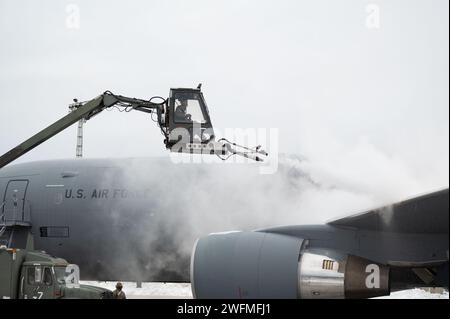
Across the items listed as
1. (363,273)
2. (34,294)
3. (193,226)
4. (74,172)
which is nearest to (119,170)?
(74,172)

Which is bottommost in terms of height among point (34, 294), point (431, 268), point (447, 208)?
point (34, 294)

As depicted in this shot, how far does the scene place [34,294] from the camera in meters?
16.4

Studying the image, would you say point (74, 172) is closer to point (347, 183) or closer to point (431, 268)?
point (347, 183)

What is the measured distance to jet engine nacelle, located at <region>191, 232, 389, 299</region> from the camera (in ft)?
42.7

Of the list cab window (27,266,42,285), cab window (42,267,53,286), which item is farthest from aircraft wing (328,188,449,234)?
cab window (27,266,42,285)

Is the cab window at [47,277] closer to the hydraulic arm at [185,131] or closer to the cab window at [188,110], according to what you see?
the hydraulic arm at [185,131]

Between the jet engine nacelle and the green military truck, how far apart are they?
172 inches

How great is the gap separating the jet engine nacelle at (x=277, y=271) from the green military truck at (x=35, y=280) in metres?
4.36

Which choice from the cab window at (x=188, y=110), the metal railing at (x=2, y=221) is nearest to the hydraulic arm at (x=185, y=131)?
the cab window at (x=188, y=110)

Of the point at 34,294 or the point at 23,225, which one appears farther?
the point at 23,225

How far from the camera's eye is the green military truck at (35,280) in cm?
1638

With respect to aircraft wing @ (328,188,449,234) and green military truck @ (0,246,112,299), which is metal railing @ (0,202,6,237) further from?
aircraft wing @ (328,188,449,234)
